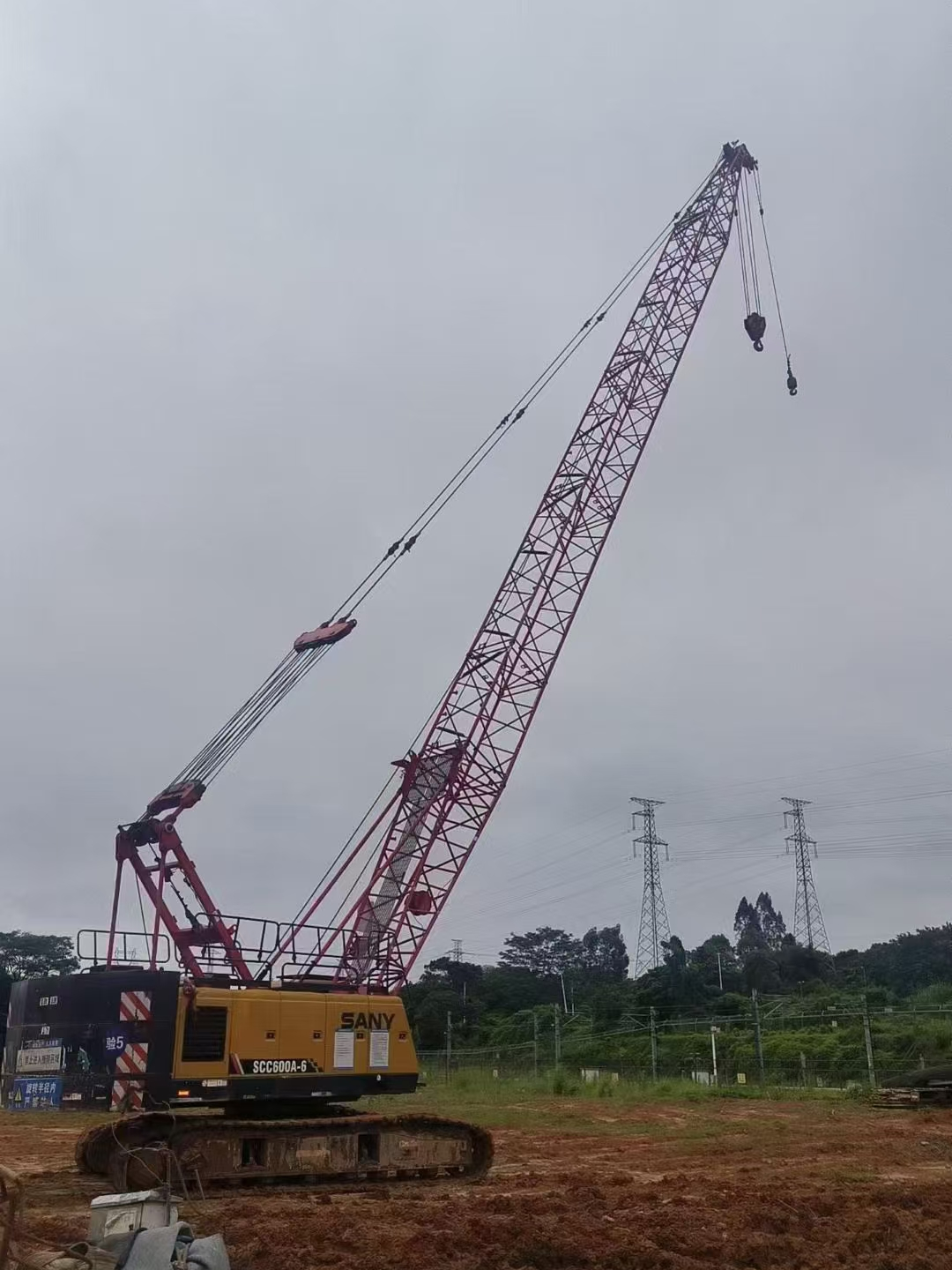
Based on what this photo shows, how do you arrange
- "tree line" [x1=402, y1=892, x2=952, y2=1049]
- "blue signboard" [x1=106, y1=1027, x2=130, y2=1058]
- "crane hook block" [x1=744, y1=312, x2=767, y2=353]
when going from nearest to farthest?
1. "blue signboard" [x1=106, y1=1027, x2=130, y2=1058]
2. "crane hook block" [x1=744, y1=312, x2=767, y2=353]
3. "tree line" [x1=402, y1=892, x2=952, y2=1049]

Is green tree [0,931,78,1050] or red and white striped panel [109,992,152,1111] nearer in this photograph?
red and white striped panel [109,992,152,1111]

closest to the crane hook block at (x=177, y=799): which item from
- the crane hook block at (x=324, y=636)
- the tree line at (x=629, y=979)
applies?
the crane hook block at (x=324, y=636)

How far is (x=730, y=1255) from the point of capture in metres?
8.55

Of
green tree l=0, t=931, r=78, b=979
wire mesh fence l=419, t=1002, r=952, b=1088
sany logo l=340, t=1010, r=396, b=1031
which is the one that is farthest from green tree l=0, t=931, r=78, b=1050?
sany logo l=340, t=1010, r=396, b=1031

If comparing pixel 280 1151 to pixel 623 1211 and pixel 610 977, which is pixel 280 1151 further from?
pixel 610 977

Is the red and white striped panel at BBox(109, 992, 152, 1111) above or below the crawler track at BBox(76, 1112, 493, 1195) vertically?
above

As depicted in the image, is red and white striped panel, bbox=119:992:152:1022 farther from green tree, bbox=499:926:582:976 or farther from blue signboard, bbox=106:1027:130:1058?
green tree, bbox=499:926:582:976

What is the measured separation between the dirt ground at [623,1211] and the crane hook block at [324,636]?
10794 mm

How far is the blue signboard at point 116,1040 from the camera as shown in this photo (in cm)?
1308

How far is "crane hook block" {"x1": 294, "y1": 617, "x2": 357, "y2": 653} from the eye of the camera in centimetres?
2483

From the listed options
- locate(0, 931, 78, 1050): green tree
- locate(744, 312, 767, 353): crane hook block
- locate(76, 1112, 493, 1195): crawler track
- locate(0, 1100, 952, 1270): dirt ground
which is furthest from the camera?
locate(0, 931, 78, 1050): green tree

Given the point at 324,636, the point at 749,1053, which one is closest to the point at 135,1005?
the point at 324,636

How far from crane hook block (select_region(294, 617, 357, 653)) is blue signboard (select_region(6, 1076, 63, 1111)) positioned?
40.6ft

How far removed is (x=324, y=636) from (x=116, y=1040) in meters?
12.8
